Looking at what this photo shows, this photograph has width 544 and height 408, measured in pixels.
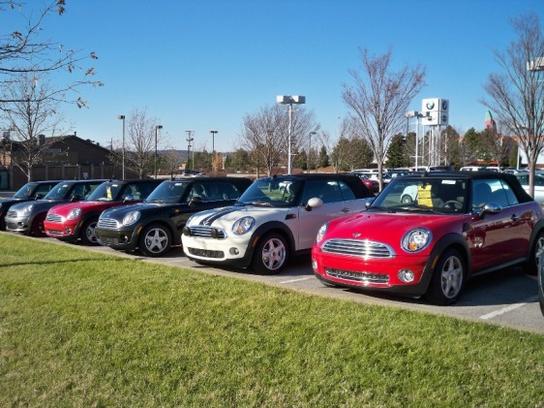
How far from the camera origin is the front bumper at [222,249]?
799 centimetres

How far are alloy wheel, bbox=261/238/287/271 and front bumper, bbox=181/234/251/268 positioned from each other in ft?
1.08

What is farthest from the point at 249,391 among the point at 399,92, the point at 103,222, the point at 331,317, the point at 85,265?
the point at 399,92

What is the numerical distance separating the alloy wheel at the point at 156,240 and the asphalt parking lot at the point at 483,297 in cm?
200

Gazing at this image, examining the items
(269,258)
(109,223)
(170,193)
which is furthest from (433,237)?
(109,223)

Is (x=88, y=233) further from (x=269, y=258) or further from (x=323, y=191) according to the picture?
(x=323, y=191)

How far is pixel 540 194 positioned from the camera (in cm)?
2242

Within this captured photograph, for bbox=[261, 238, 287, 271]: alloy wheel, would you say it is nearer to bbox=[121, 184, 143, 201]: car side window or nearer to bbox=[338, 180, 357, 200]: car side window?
A: bbox=[338, 180, 357, 200]: car side window

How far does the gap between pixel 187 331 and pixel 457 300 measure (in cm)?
304

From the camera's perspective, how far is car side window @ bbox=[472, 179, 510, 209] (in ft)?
22.9

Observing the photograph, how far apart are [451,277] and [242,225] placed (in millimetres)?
3098

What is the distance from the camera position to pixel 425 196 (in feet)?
23.4

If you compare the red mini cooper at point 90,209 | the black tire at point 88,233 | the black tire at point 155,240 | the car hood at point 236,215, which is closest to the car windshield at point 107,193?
the red mini cooper at point 90,209

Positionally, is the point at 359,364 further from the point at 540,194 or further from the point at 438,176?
the point at 540,194

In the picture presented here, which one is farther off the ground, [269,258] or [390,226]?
[390,226]
